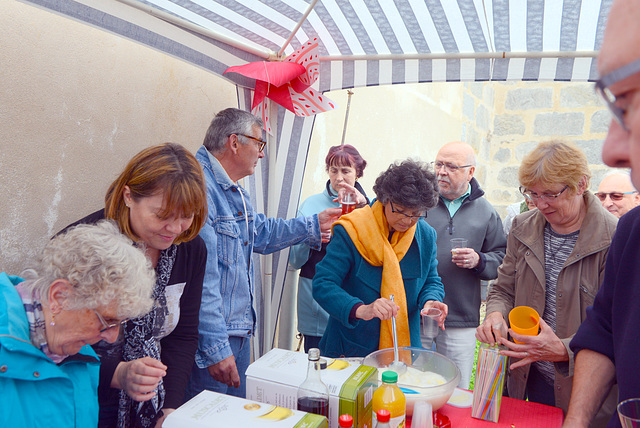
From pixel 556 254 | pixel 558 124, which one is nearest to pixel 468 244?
pixel 556 254

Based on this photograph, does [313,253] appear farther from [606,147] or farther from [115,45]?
[606,147]

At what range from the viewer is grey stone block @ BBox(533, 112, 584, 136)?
7859 mm

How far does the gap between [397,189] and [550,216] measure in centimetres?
74

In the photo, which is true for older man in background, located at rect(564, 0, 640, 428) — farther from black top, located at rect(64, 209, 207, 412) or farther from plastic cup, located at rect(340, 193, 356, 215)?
plastic cup, located at rect(340, 193, 356, 215)

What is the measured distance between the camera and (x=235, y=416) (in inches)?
47.9

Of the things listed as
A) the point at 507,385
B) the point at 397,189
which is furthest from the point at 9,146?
the point at 507,385

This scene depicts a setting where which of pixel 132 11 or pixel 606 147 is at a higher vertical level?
pixel 132 11

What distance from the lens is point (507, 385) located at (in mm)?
2381

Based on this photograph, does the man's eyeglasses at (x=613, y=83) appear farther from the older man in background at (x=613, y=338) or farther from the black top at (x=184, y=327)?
the black top at (x=184, y=327)

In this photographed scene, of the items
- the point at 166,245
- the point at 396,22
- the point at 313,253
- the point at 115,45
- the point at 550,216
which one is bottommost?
the point at 313,253

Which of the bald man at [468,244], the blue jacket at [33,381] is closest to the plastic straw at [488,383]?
the blue jacket at [33,381]

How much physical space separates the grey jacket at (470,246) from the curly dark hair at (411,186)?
93cm

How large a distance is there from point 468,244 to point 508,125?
616cm

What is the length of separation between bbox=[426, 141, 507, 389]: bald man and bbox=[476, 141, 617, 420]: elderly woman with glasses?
75cm
